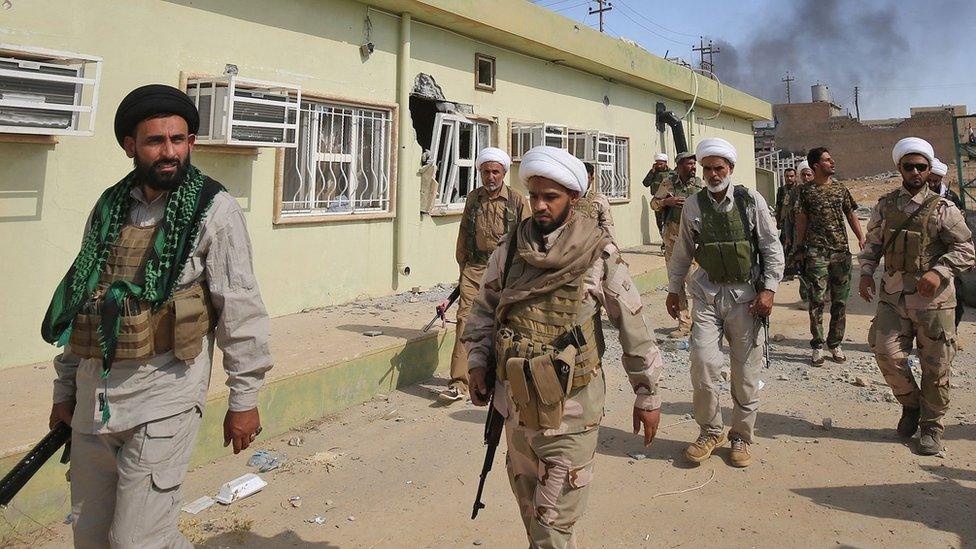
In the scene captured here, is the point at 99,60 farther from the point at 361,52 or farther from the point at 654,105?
the point at 654,105

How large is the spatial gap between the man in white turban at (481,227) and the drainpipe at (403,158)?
2756mm

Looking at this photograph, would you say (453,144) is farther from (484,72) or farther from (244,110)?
(244,110)

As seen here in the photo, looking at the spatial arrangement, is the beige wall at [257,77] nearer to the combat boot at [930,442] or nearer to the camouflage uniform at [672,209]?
the camouflage uniform at [672,209]

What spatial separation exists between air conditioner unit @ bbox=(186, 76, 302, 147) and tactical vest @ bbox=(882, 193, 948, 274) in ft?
15.5

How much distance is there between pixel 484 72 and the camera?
8781mm

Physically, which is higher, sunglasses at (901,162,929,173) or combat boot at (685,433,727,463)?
sunglasses at (901,162,929,173)

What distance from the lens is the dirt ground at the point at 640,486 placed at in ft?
9.75

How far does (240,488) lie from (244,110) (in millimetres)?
3392

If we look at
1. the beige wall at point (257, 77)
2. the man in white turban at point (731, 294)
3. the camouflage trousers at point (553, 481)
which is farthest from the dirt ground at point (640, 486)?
the beige wall at point (257, 77)

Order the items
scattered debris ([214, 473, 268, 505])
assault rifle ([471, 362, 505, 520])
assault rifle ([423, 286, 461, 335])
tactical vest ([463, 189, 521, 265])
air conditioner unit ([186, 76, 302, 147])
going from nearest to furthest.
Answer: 1. assault rifle ([471, 362, 505, 520])
2. scattered debris ([214, 473, 268, 505])
3. tactical vest ([463, 189, 521, 265])
4. assault rifle ([423, 286, 461, 335])
5. air conditioner unit ([186, 76, 302, 147])

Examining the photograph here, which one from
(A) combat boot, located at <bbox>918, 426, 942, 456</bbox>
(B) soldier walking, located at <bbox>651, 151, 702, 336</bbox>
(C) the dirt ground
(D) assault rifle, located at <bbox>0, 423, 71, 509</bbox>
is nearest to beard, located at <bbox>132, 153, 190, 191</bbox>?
(D) assault rifle, located at <bbox>0, 423, 71, 509</bbox>

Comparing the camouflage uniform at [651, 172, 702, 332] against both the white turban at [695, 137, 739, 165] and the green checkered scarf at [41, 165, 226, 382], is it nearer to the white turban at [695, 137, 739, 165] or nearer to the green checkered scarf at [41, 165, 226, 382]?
the white turban at [695, 137, 739, 165]

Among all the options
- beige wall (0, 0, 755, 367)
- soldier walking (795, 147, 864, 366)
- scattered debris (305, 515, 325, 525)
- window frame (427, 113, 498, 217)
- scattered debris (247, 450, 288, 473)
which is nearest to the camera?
scattered debris (305, 515, 325, 525)

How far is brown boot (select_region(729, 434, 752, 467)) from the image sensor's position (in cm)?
371
